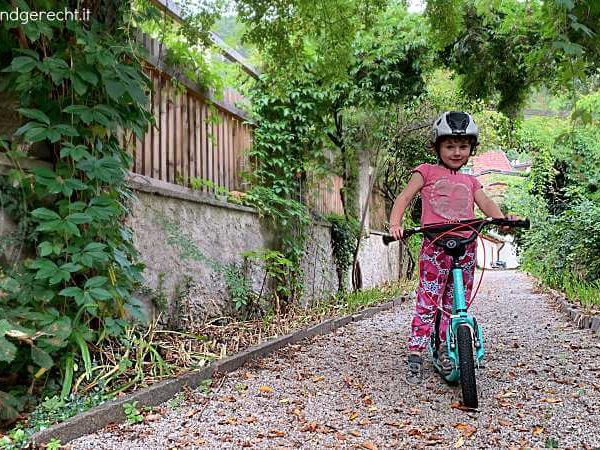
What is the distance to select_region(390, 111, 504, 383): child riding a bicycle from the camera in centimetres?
311

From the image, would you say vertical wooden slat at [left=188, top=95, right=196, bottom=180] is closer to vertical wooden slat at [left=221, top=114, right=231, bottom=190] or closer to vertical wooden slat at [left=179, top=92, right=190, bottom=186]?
vertical wooden slat at [left=179, top=92, right=190, bottom=186]

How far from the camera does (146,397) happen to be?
8.80 feet

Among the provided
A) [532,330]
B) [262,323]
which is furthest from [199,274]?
[532,330]

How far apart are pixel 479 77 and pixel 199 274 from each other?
3965mm

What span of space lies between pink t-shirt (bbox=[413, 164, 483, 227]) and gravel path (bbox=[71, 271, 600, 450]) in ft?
3.35

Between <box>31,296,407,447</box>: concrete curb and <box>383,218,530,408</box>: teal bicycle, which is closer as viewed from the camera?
<box>31,296,407,447</box>: concrete curb

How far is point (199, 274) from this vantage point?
176 inches

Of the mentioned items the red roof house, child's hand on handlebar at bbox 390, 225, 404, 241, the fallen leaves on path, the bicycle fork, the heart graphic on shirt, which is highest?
the red roof house

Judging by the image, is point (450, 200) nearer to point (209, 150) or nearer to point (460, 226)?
point (460, 226)

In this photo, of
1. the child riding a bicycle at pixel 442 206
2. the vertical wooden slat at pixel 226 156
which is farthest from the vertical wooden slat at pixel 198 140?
the child riding a bicycle at pixel 442 206

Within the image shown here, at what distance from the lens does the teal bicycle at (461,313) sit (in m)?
2.64

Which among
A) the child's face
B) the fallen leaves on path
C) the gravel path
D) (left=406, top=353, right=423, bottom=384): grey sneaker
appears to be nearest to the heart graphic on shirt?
the child's face

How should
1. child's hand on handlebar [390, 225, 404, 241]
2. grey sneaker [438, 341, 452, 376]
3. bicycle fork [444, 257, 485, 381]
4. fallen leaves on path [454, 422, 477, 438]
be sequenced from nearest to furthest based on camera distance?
1. fallen leaves on path [454, 422, 477, 438]
2. bicycle fork [444, 257, 485, 381]
3. child's hand on handlebar [390, 225, 404, 241]
4. grey sneaker [438, 341, 452, 376]

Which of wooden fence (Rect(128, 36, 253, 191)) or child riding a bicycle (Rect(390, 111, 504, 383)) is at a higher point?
wooden fence (Rect(128, 36, 253, 191))
